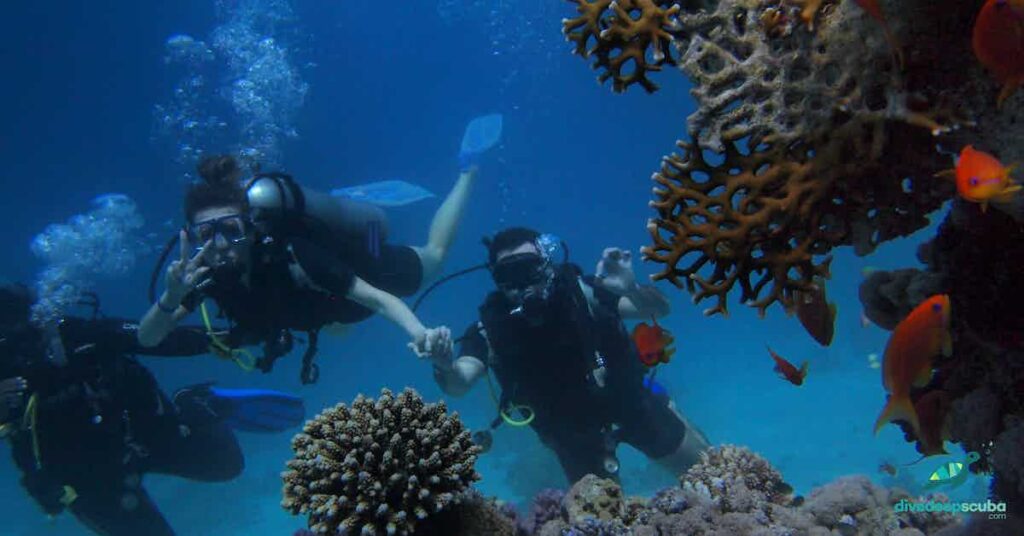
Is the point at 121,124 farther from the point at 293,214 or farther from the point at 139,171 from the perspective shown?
the point at 293,214

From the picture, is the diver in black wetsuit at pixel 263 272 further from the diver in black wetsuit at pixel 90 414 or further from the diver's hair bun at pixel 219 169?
the diver in black wetsuit at pixel 90 414

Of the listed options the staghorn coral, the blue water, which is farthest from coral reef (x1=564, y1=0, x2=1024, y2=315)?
the blue water

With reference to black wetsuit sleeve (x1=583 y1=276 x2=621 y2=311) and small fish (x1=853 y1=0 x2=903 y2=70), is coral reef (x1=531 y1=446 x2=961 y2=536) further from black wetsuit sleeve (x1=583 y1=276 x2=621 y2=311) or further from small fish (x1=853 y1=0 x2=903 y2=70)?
black wetsuit sleeve (x1=583 y1=276 x2=621 y2=311)

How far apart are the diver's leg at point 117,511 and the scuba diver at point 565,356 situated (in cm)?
612

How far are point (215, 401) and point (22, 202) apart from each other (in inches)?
1085

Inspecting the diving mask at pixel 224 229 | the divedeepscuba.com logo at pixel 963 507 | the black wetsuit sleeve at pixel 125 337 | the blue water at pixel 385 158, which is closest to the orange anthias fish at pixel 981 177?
the divedeepscuba.com logo at pixel 963 507

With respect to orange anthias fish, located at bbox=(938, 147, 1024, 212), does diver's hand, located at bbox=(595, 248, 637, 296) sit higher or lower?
higher

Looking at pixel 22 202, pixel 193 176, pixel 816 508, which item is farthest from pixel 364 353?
pixel 816 508

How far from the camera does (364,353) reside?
1911 inches

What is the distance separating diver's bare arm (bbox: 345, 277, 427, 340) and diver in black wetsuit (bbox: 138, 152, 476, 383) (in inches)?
0.5

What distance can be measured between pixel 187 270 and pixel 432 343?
3.36 meters

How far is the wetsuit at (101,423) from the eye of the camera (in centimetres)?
827

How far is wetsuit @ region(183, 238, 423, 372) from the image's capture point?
7.34 meters

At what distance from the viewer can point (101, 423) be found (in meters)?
8.39
